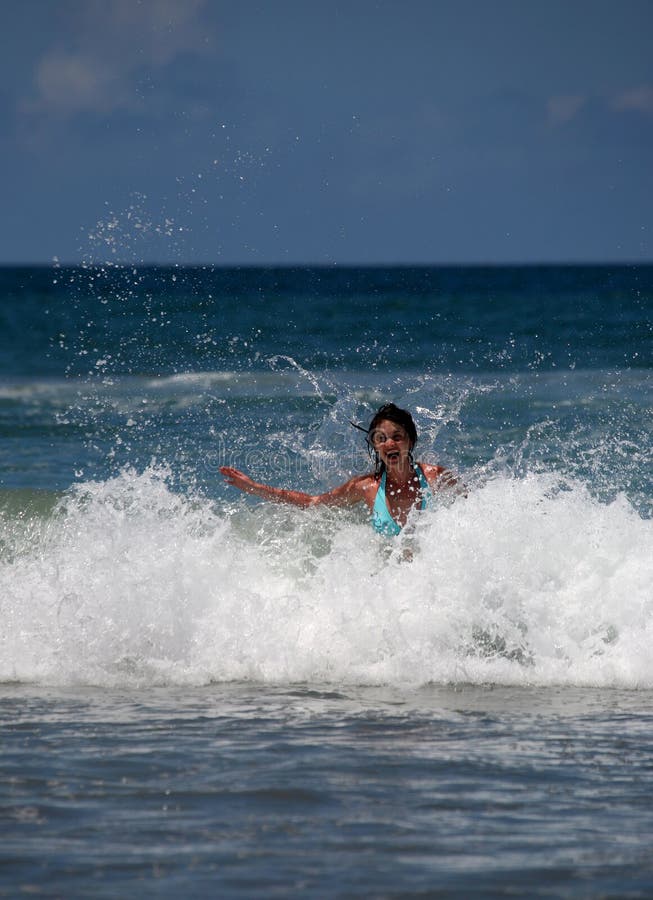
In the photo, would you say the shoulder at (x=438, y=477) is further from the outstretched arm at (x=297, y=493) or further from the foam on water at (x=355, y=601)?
the outstretched arm at (x=297, y=493)

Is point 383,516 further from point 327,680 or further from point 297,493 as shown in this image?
point 327,680

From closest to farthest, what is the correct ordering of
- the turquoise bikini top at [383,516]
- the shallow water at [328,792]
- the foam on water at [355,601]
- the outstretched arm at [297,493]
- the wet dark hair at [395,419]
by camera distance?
the shallow water at [328,792], the foam on water at [355,601], the outstretched arm at [297,493], the wet dark hair at [395,419], the turquoise bikini top at [383,516]

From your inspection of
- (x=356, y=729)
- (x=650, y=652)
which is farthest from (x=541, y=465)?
(x=356, y=729)

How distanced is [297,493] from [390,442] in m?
0.62

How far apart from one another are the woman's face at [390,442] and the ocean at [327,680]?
410 mm

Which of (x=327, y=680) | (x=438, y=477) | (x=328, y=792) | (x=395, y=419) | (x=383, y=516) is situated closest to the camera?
(x=328, y=792)

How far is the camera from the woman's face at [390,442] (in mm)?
Answer: 7367

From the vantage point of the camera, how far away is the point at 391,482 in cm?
767

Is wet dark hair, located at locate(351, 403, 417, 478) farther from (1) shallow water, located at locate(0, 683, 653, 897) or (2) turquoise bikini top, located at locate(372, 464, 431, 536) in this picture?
(1) shallow water, located at locate(0, 683, 653, 897)

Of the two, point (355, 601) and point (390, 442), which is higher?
point (390, 442)

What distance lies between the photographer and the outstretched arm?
283 inches

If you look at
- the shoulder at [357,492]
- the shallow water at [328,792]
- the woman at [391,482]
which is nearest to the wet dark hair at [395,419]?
the woman at [391,482]

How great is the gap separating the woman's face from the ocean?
1.35ft

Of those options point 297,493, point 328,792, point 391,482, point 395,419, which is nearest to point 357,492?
point 391,482
